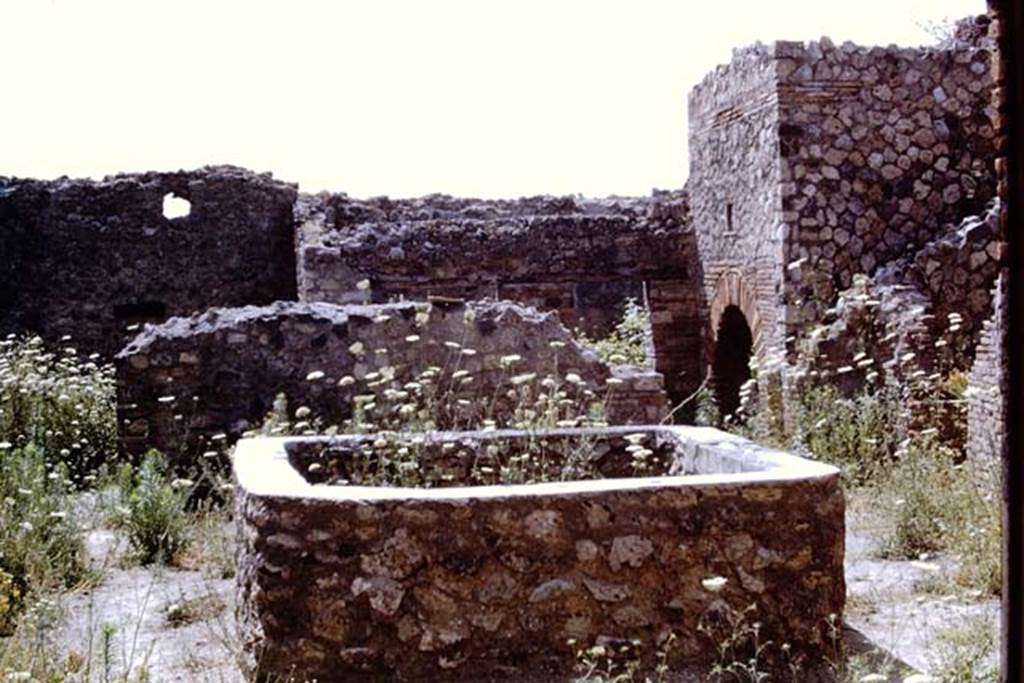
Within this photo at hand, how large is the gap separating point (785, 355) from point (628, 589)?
22.1ft

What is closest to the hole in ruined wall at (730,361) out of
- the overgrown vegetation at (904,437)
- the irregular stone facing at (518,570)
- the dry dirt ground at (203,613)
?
the overgrown vegetation at (904,437)

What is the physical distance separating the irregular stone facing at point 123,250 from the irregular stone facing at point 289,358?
6.44m

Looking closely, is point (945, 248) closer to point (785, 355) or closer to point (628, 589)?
point (785, 355)

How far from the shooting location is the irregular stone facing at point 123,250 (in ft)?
48.0

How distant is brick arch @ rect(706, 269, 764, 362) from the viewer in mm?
11656

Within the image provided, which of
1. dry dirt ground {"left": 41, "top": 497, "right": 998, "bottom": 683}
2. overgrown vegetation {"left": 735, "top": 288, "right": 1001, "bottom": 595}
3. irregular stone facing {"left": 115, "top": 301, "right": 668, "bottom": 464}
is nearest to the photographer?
dry dirt ground {"left": 41, "top": 497, "right": 998, "bottom": 683}

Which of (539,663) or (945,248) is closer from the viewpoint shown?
(539,663)

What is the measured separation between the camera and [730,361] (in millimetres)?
13180

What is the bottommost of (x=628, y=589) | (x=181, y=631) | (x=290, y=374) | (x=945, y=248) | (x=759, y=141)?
(x=181, y=631)

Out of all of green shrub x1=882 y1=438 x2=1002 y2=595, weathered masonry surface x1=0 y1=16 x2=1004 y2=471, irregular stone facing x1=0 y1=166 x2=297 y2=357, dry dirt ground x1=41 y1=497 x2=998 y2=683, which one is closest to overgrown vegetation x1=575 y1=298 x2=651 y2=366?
weathered masonry surface x1=0 y1=16 x2=1004 y2=471

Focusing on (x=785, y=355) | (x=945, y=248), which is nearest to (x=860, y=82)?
(x=945, y=248)

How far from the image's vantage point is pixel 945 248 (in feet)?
34.1

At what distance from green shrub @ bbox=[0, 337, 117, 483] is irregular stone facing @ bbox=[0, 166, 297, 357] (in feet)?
17.9

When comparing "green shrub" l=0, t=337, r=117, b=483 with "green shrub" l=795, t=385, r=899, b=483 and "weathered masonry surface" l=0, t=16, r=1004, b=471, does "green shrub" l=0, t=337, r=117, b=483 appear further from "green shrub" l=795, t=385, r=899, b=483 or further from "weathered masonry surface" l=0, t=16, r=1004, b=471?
"green shrub" l=795, t=385, r=899, b=483
